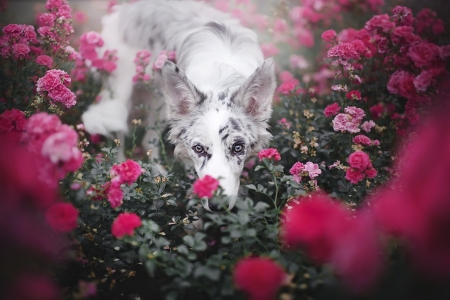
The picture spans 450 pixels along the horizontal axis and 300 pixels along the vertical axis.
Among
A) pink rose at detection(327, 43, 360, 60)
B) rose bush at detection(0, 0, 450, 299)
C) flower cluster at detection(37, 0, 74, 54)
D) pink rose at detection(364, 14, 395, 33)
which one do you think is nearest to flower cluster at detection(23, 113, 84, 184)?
rose bush at detection(0, 0, 450, 299)

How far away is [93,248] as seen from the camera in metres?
1.82

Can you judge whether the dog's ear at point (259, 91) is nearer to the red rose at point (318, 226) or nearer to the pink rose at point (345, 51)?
the pink rose at point (345, 51)

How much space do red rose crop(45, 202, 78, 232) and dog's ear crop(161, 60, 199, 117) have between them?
51.0 inches

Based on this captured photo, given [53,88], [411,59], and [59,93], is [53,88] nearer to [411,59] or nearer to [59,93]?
[59,93]

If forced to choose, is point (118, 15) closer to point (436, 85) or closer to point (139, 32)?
point (139, 32)

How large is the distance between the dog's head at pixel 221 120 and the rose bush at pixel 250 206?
0.27 metres

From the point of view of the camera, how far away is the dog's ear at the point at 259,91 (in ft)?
7.80

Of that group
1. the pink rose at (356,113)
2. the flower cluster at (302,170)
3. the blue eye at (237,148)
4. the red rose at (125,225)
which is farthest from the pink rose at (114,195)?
the pink rose at (356,113)

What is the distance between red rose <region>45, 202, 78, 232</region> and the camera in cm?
129

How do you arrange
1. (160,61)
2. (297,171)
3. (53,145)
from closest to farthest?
(53,145) → (297,171) → (160,61)

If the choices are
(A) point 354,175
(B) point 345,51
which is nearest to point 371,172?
(A) point 354,175

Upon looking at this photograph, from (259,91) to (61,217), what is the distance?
1.65 meters

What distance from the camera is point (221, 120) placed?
236 centimetres

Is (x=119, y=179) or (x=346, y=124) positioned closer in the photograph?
(x=119, y=179)
